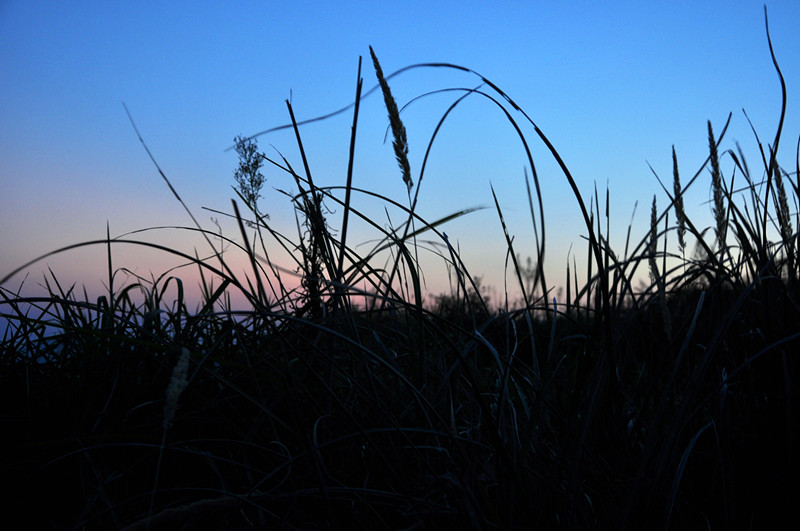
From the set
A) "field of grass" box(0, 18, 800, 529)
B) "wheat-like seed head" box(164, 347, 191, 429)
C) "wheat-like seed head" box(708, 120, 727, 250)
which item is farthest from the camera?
"wheat-like seed head" box(708, 120, 727, 250)

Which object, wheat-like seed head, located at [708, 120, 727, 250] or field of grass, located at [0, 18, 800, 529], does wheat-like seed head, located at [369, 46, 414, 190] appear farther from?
wheat-like seed head, located at [708, 120, 727, 250]

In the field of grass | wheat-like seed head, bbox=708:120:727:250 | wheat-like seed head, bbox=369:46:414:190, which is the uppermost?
wheat-like seed head, bbox=369:46:414:190

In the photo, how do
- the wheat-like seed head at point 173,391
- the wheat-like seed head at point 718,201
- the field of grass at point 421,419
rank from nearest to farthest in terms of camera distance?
the wheat-like seed head at point 173,391 < the field of grass at point 421,419 < the wheat-like seed head at point 718,201

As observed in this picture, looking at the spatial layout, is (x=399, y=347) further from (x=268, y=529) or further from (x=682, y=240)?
(x=682, y=240)

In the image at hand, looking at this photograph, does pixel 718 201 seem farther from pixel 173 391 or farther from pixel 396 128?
pixel 173 391

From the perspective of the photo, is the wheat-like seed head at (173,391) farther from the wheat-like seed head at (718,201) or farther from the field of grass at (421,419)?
the wheat-like seed head at (718,201)

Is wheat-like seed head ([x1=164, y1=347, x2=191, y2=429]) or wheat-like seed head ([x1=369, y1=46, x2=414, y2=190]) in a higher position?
wheat-like seed head ([x1=369, y1=46, x2=414, y2=190])

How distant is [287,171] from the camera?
1.26 m

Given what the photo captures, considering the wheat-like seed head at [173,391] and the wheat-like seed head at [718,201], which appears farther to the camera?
the wheat-like seed head at [718,201]

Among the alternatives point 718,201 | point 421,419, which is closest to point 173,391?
point 421,419

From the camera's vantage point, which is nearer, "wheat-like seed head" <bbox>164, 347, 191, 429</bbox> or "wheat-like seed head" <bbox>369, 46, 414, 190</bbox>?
"wheat-like seed head" <bbox>164, 347, 191, 429</bbox>

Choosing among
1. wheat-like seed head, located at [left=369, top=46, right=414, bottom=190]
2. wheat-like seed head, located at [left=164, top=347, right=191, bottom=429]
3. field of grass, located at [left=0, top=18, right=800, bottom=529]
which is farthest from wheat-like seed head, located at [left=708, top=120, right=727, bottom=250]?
wheat-like seed head, located at [left=164, top=347, right=191, bottom=429]

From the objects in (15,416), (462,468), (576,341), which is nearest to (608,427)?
(462,468)

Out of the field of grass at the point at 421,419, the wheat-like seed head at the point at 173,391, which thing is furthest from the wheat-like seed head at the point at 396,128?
the wheat-like seed head at the point at 173,391
